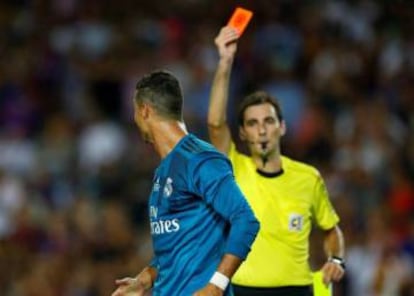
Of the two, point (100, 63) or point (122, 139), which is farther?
point (100, 63)

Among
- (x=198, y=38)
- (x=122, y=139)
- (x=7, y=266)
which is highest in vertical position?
(x=198, y=38)

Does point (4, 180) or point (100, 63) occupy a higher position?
point (100, 63)

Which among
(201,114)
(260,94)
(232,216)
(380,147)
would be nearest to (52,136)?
(201,114)

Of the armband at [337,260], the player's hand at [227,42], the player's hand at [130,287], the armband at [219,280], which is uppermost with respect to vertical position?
the player's hand at [227,42]

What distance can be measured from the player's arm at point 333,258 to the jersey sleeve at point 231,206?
5.75ft

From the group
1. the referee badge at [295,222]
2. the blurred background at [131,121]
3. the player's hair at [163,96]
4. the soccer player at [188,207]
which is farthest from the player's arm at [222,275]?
the blurred background at [131,121]

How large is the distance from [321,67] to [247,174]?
5778 mm

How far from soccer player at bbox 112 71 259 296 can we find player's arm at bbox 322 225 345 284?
5.01 feet

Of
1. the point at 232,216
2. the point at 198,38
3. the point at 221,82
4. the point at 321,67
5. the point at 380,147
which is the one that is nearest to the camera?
the point at 232,216

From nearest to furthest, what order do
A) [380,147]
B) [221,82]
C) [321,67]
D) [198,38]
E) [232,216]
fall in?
[232,216] → [221,82] → [380,147] → [321,67] → [198,38]

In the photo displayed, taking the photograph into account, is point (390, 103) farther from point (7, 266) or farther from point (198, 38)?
point (7, 266)

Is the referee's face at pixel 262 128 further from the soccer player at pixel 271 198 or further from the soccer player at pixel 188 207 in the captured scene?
the soccer player at pixel 188 207

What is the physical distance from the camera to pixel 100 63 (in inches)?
586

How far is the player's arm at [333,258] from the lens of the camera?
7469mm
